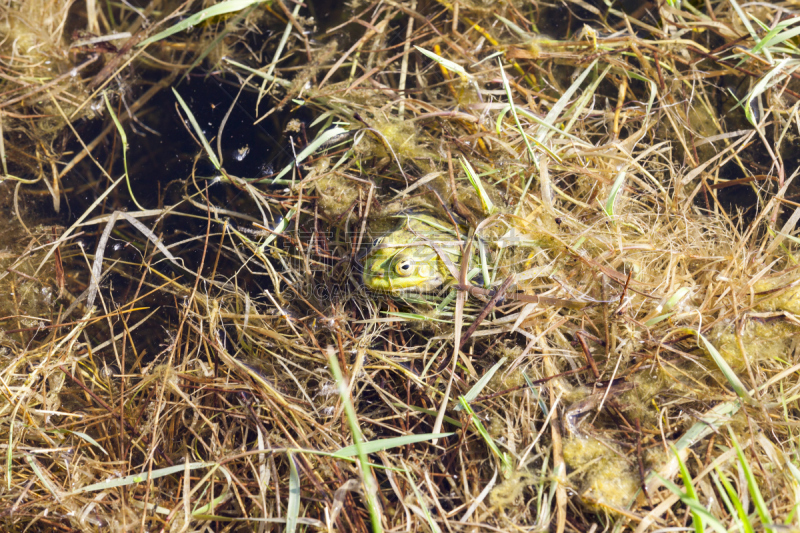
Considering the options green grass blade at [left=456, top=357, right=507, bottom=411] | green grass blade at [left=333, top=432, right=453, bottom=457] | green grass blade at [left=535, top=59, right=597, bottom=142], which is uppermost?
green grass blade at [left=535, top=59, right=597, bottom=142]

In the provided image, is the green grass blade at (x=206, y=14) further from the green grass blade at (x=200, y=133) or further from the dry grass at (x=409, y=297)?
the green grass blade at (x=200, y=133)

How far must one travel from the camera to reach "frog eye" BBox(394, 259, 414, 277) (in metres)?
1.56

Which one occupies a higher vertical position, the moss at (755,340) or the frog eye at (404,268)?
the frog eye at (404,268)

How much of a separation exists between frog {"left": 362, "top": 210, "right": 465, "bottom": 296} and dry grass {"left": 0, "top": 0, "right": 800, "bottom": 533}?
0.07m

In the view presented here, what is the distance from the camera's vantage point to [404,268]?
1.56 m

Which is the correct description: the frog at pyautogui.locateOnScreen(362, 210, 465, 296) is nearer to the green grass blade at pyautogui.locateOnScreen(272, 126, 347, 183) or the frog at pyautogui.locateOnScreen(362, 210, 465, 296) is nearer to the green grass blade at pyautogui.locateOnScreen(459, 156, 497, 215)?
the green grass blade at pyautogui.locateOnScreen(459, 156, 497, 215)

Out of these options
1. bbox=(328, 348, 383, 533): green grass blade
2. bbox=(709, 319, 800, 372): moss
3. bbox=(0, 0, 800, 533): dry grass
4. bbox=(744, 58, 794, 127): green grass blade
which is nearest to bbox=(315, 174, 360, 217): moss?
bbox=(0, 0, 800, 533): dry grass

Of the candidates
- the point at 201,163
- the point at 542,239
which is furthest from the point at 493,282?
the point at 201,163

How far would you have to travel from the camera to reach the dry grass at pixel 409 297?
1.55 meters

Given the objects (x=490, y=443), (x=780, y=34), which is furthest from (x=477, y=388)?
(x=780, y=34)

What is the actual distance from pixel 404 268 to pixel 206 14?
4.30 ft

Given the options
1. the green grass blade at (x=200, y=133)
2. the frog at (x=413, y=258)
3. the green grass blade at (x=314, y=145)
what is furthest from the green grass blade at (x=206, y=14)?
the frog at (x=413, y=258)

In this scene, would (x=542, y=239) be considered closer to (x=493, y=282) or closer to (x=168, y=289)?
(x=493, y=282)

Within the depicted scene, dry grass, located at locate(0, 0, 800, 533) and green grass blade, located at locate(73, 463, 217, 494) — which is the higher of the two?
dry grass, located at locate(0, 0, 800, 533)
